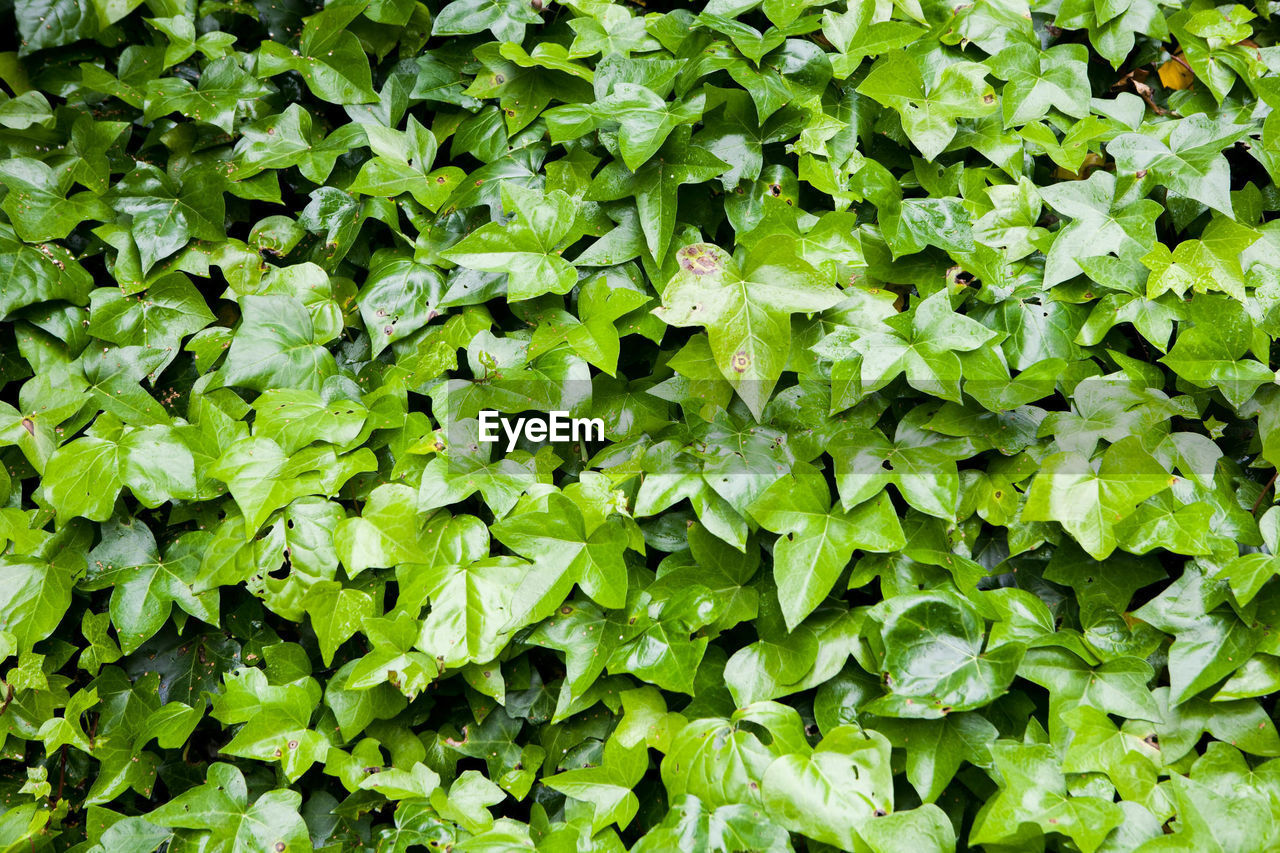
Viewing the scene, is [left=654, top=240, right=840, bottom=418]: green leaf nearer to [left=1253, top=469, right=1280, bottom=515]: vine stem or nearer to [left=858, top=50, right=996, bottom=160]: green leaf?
[left=858, top=50, right=996, bottom=160]: green leaf

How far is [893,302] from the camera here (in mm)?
1595

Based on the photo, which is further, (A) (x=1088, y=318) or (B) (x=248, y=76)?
(B) (x=248, y=76)

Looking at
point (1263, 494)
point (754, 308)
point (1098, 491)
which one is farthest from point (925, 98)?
point (1263, 494)

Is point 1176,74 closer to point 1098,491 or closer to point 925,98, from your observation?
point 925,98

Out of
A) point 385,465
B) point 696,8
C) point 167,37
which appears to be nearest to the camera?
point 385,465


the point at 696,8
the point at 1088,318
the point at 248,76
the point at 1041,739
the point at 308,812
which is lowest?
the point at 308,812

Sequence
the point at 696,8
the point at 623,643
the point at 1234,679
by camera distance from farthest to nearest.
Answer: the point at 696,8 → the point at 623,643 → the point at 1234,679

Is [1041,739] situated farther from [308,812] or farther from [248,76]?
[248,76]

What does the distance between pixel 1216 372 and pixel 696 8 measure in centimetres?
131

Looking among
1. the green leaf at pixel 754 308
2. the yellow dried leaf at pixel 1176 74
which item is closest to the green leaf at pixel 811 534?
the green leaf at pixel 754 308

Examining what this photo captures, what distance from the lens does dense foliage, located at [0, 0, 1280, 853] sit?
4.70ft

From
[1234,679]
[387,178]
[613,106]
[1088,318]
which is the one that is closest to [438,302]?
[387,178]

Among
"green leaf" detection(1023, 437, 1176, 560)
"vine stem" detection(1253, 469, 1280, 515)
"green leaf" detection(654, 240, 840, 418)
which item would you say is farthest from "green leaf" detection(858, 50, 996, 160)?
"vine stem" detection(1253, 469, 1280, 515)

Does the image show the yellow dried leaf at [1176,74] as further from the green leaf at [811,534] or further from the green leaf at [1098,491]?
the green leaf at [811,534]
